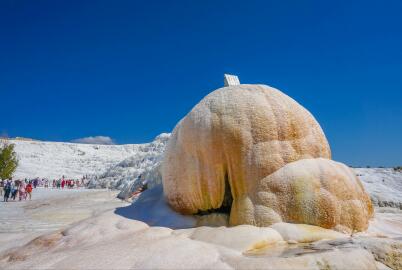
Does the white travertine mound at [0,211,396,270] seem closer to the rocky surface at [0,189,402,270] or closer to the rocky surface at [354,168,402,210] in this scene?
the rocky surface at [0,189,402,270]

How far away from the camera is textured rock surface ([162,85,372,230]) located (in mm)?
4035

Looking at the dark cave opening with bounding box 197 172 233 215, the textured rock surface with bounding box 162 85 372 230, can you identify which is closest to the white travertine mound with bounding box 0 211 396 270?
the textured rock surface with bounding box 162 85 372 230

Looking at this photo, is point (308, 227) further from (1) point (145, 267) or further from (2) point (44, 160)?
(2) point (44, 160)

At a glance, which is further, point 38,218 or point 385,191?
point 38,218

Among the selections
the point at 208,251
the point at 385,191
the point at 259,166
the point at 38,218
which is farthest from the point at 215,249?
the point at 38,218

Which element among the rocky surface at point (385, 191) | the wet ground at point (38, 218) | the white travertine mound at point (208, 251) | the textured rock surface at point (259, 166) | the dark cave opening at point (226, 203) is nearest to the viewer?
the white travertine mound at point (208, 251)

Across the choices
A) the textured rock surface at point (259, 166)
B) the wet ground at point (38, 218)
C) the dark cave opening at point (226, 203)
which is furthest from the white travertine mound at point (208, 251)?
the wet ground at point (38, 218)

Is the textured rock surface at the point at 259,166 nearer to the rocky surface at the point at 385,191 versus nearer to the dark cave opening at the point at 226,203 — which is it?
the dark cave opening at the point at 226,203

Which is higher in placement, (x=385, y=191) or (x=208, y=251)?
(x=385, y=191)

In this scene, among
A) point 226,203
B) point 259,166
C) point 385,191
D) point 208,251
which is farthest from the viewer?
point 385,191

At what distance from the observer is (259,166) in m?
4.25

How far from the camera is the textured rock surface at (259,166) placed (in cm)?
404

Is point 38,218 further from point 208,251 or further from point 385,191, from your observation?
point 385,191

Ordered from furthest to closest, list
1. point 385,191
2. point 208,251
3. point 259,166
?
point 385,191 < point 259,166 < point 208,251
